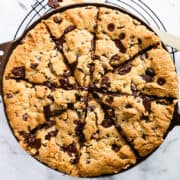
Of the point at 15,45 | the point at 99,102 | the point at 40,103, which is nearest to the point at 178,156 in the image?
the point at 99,102

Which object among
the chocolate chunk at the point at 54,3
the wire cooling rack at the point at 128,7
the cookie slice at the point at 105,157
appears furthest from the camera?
the wire cooling rack at the point at 128,7

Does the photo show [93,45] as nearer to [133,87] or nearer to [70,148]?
[133,87]

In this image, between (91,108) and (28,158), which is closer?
(91,108)

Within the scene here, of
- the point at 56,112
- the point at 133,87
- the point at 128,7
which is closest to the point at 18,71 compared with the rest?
the point at 56,112

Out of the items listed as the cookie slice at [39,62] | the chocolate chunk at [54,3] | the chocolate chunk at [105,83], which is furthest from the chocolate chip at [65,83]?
the chocolate chunk at [54,3]

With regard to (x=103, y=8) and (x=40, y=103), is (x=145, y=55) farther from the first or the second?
(x=40, y=103)

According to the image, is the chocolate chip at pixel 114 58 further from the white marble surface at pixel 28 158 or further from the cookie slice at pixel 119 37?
the white marble surface at pixel 28 158
